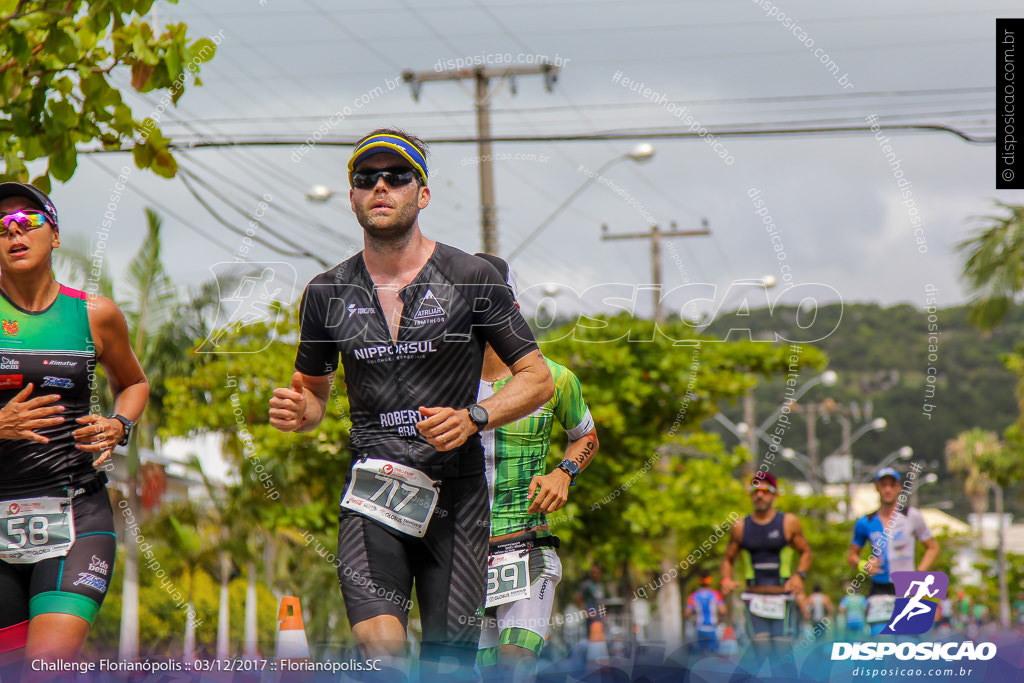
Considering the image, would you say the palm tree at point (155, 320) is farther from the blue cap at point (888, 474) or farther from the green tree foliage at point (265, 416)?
the blue cap at point (888, 474)

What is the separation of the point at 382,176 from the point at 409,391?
77 centimetres

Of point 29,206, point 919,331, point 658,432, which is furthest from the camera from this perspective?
point 919,331

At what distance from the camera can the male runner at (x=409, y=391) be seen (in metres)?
4.05

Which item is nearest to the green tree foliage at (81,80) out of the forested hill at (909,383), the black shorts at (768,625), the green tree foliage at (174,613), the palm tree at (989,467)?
the black shorts at (768,625)

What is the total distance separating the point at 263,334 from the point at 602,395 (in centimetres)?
412

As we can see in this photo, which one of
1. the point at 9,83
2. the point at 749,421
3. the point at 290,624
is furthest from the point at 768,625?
the point at 749,421

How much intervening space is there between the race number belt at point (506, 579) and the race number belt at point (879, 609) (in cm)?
493

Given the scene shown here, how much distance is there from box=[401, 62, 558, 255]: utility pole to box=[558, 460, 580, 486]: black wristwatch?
7.72 m

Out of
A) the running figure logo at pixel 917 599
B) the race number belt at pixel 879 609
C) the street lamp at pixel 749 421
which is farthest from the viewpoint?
the street lamp at pixel 749 421

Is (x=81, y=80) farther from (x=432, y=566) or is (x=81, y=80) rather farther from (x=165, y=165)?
(x=432, y=566)

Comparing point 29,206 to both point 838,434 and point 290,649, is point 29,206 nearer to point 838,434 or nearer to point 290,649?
point 290,649

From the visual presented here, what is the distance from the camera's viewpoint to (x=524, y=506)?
5.65 metres

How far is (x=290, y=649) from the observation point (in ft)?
14.0

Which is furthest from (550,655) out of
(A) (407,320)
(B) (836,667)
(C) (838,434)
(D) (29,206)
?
(C) (838,434)
